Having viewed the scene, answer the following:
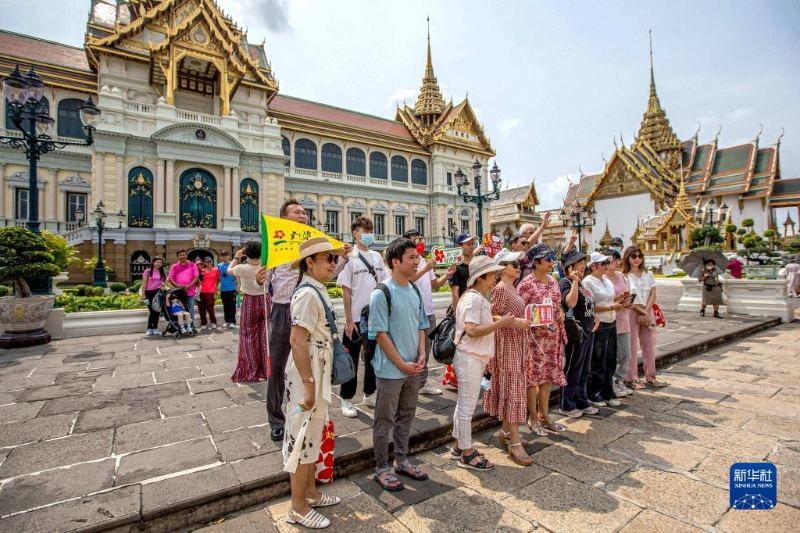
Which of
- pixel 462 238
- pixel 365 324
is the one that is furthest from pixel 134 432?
pixel 462 238

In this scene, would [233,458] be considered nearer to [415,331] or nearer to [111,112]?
[415,331]

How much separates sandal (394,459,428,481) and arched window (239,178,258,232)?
22.1 meters

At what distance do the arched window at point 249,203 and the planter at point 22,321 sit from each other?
52.9ft

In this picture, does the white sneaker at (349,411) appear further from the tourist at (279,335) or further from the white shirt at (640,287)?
the white shirt at (640,287)

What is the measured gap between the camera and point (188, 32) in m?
21.5

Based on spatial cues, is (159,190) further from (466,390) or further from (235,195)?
(466,390)

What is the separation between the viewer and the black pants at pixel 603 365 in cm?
414

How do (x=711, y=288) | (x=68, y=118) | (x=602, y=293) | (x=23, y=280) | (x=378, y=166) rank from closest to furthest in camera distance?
(x=602, y=293) → (x=23, y=280) → (x=711, y=288) → (x=68, y=118) → (x=378, y=166)

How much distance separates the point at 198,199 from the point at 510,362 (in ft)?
73.0

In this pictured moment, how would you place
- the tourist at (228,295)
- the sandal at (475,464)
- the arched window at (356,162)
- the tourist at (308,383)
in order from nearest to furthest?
the tourist at (308,383) → the sandal at (475,464) → the tourist at (228,295) → the arched window at (356,162)

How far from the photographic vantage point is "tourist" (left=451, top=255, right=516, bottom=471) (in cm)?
272

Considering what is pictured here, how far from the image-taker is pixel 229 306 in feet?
28.9

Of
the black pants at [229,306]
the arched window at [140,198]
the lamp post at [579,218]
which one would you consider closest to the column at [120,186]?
the arched window at [140,198]

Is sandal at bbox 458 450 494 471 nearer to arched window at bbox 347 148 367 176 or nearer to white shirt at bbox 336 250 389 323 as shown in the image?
white shirt at bbox 336 250 389 323
